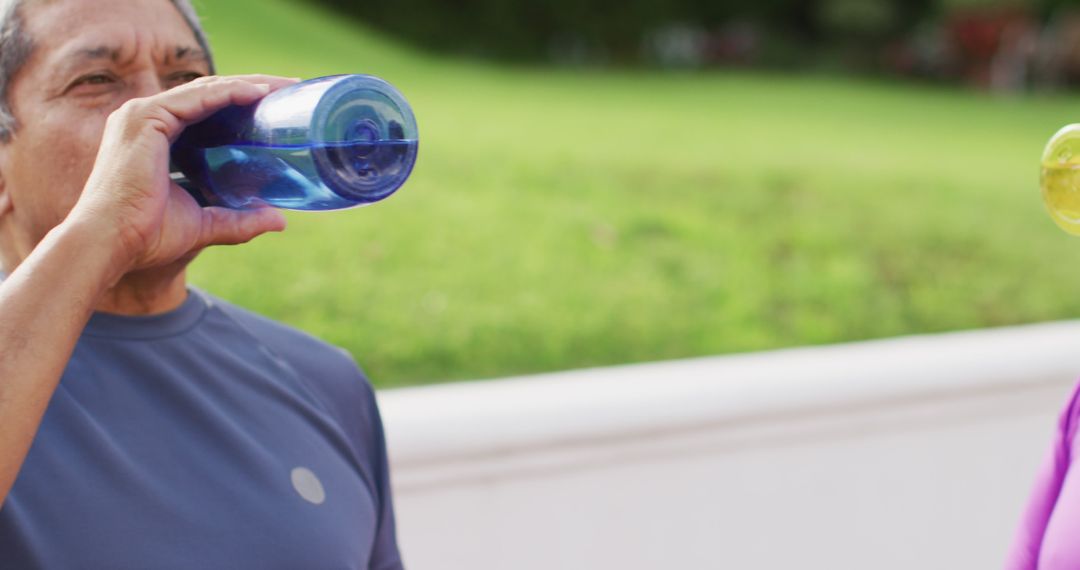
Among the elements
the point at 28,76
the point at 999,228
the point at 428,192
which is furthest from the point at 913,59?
the point at 28,76

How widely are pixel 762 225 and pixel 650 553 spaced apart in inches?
105

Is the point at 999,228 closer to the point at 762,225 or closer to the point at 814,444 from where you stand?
the point at 762,225

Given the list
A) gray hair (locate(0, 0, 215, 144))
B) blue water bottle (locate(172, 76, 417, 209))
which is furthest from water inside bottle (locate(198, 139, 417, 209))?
gray hair (locate(0, 0, 215, 144))

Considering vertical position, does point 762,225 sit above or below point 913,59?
above

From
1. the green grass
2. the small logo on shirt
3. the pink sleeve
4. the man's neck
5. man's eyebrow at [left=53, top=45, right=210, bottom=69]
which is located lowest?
the green grass

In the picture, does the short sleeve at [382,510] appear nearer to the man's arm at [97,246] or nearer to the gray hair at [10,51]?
the man's arm at [97,246]

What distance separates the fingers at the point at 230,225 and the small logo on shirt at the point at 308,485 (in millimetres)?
378

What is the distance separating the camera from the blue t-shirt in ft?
5.39

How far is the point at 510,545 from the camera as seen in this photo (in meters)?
3.37

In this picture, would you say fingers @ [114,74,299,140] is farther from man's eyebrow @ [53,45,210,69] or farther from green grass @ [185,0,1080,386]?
green grass @ [185,0,1080,386]

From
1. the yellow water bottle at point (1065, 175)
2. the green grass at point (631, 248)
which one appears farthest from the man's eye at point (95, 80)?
the green grass at point (631, 248)

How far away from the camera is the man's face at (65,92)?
1.75 meters

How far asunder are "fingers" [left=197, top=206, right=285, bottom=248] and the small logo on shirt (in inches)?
14.9

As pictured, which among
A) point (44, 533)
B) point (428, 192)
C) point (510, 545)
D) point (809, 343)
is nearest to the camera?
point (44, 533)
